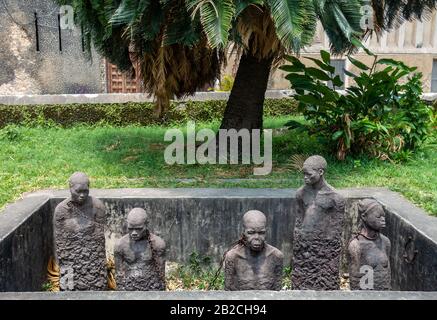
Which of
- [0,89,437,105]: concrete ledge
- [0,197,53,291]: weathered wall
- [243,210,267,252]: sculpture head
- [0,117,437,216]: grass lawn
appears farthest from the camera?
[0,89,437,105]: concrete ledge

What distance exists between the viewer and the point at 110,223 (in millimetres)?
5398

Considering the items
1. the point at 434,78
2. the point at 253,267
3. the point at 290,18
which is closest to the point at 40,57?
the point at 434,78

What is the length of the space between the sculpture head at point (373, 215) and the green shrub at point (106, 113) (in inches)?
257

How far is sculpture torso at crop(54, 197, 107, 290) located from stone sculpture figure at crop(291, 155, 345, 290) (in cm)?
166

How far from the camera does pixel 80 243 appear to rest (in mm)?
4676

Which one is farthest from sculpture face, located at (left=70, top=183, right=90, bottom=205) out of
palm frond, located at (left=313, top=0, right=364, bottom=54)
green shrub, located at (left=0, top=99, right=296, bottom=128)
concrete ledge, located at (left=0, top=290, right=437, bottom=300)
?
green shrub, located at (left=0, top=99, right=296, bottom=128)

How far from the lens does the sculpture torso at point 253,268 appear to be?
4.10m

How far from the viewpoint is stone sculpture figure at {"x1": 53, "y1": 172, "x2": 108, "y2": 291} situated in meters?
4.66

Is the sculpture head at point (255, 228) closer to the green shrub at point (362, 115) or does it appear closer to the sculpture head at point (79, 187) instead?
the sculpture head at point (79, 187)

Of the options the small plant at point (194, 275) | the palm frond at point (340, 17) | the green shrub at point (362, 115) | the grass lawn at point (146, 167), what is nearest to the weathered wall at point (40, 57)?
the grass lawn at point (146, 167)

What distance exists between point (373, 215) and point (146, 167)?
3625mm

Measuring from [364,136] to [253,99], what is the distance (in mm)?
1577

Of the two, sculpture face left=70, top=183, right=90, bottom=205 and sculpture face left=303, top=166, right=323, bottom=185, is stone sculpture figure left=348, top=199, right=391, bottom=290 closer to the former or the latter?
sculpture face left=303, top=166, right=323, bottom=185
